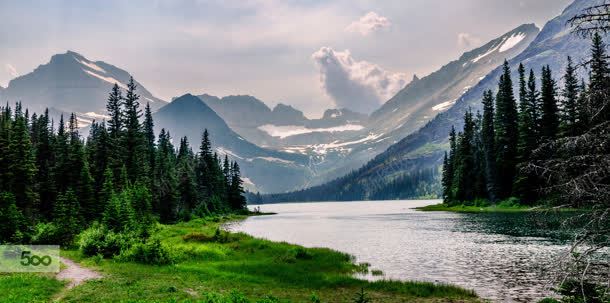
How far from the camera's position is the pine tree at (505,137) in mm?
115250

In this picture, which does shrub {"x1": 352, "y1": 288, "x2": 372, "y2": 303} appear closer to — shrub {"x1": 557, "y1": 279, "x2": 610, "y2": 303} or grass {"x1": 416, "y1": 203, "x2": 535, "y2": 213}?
shrub {"x1": 557, "y1": 279, "x2": 610, "y2": 303}

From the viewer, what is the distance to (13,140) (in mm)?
68812

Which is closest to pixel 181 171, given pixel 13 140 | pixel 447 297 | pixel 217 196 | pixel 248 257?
pixel 217 196

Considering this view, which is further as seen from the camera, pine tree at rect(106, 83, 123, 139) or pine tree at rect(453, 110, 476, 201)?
pine tree at rect(453, 110, 476, 201)

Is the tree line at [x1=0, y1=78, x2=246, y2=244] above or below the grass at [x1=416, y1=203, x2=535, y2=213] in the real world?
above

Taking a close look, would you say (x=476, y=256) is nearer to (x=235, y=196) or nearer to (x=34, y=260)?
(x=34, y=260)

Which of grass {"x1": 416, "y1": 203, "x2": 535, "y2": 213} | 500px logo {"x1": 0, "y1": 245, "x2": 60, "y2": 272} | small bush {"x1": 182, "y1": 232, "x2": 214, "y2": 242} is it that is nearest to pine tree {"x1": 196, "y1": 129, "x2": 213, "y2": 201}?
grass {"x1": 416, "y1": 203, "x2": 535, "y2": 213}

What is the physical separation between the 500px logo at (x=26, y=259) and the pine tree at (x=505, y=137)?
343 feet

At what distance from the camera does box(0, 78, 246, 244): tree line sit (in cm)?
4828

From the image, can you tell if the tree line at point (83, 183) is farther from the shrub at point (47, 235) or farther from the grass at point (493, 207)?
A: the grass at point (493, 207)

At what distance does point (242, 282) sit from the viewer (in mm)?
30891

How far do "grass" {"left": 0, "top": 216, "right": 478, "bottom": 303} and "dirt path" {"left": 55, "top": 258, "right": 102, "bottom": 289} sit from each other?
765 mm

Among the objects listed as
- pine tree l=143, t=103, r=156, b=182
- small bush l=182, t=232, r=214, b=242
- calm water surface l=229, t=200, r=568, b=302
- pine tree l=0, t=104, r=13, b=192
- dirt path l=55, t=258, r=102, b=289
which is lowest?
calm water surface l=229, t=200, r=568, b=302

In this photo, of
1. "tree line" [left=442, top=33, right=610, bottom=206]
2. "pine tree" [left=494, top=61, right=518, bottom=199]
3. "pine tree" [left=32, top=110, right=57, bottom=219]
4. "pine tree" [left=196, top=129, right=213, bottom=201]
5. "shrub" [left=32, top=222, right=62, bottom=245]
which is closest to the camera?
"shrub" [left=32, top=222, right=62, bottom=245]
